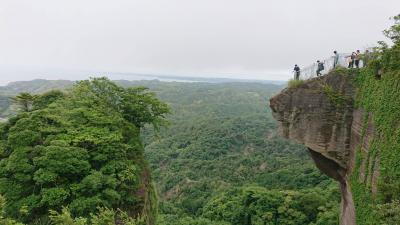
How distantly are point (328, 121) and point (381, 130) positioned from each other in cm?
408

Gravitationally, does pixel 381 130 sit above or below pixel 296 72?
below

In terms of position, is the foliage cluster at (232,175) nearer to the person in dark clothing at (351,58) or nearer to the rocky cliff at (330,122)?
the rocky cliff at (330,122)

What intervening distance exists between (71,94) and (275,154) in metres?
69.2

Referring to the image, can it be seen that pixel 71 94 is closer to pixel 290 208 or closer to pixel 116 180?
pixel 116 180

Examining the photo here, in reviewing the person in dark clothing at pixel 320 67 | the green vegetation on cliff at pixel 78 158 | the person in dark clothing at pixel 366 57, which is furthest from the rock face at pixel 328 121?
the green vegetation on cliff at pixel 78 158

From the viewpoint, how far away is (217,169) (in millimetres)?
79750

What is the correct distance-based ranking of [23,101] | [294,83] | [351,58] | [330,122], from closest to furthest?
[351,58], [330,122], [294,83], [23,101]

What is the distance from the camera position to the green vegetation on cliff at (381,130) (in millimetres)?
12805

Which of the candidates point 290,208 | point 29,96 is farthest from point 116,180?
point 290,208

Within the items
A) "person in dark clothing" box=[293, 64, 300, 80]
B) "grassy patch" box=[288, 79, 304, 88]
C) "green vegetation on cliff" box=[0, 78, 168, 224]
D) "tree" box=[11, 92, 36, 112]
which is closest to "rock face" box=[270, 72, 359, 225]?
"grassy patch" box=[288, 79, 304, 88]

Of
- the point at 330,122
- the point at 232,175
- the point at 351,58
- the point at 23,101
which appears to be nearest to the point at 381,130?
the point at 330,122

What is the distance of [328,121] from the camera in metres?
18.3

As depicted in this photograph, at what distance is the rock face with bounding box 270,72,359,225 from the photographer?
58.1 feet

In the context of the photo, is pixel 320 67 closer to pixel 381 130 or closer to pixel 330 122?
pixel 330 122
